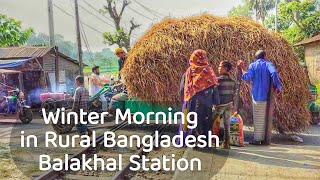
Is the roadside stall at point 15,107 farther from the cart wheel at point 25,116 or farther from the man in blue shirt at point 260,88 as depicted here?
the man in blue shirt at point 260,88

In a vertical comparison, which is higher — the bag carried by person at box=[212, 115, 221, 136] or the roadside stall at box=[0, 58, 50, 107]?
the roadside stall at box=[0, 58, 50, 107]

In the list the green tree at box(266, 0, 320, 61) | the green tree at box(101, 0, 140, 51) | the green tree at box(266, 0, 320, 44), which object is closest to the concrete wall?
the green tree at box(266, 0, 320, 61)

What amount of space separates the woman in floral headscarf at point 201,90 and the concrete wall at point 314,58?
22.9m

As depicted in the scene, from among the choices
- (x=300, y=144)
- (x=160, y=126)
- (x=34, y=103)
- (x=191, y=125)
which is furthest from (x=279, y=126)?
(x=34, y=103)

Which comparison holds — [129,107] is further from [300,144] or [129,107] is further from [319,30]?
[319,30]

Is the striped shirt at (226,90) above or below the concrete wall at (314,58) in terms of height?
below

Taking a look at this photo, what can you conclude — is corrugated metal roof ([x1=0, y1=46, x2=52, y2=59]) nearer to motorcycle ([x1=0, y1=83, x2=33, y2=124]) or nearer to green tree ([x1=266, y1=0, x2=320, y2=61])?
motorcycle ([x1=0, y1=83, x2=33, y2=124])

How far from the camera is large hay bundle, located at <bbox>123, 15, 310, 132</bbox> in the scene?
26.0 ft

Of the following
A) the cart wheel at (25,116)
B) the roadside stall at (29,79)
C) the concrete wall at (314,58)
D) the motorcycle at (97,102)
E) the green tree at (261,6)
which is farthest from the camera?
the green tree at (261,6)

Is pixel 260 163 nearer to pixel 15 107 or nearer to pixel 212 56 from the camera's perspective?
pixel 212 56

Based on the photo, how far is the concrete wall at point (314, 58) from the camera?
27078mm

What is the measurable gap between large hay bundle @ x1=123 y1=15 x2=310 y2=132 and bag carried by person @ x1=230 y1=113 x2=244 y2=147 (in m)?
1.48

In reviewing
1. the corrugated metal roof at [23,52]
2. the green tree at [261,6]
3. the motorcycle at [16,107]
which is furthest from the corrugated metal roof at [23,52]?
the green tree at [261,6]

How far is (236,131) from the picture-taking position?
677 cm
